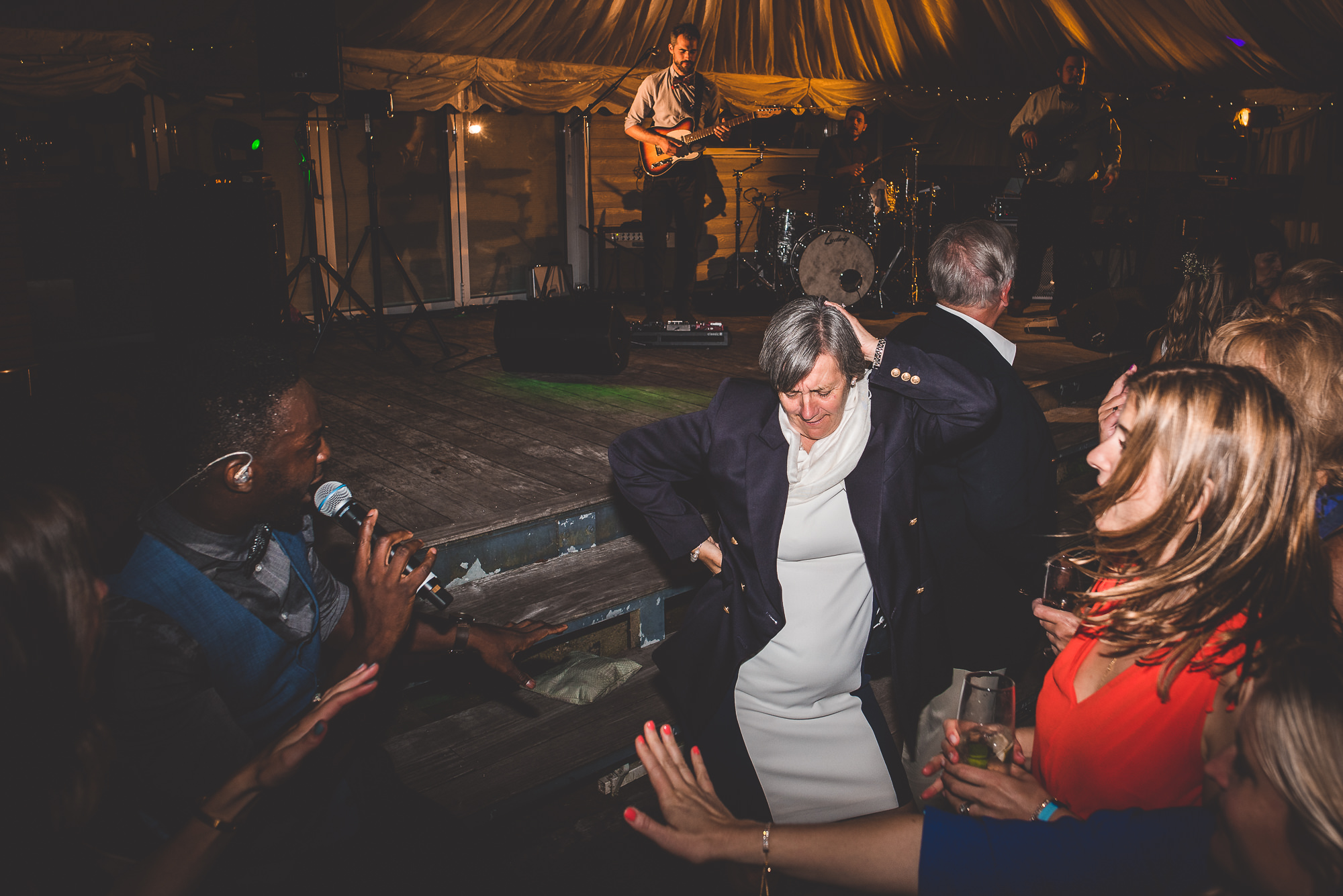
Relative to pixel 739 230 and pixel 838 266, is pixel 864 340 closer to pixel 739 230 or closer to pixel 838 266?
pixel 838 266

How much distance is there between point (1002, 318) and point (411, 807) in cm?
790

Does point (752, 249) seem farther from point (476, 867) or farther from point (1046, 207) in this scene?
point (476, 867)

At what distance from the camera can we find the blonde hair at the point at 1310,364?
2.29 metres

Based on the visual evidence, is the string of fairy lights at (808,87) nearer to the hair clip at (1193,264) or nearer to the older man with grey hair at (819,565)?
the hair clip at (1193,264)

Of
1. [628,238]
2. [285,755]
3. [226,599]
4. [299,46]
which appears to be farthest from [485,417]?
[628,238]

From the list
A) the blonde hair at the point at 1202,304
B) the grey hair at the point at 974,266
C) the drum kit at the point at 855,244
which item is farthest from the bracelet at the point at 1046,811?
the drum kit at the point at 855,244

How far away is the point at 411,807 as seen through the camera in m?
2.65

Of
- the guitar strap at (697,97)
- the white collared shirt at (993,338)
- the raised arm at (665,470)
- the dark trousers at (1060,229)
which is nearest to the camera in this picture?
the raised arm at (665,470)

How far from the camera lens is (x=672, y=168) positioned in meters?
7.76

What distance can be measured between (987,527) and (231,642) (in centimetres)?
203

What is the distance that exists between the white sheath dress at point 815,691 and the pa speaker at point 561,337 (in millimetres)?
3925

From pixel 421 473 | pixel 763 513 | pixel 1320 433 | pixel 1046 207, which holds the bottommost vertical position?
pixel 421 473

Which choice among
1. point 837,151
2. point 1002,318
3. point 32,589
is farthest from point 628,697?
point 837,151

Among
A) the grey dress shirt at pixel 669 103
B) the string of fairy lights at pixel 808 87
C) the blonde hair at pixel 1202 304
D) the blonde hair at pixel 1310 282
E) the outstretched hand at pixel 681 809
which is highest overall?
the string of fairy lights at pixel 808 87
